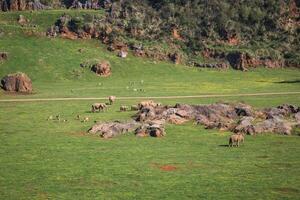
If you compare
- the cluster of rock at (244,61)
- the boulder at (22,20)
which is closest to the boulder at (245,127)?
the cluster of rock at (244,61)

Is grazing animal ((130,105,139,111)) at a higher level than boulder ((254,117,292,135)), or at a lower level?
lower

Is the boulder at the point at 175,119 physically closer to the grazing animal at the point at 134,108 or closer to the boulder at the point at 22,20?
the grazing animal at the point at 134,108

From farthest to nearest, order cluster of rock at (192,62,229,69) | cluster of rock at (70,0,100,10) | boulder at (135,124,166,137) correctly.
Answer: cluster of rock at (70,0,100,10) → cluster of rock at (192,62,229,69) → boulder at (135,124,166,137)

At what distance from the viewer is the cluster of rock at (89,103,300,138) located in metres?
45.4

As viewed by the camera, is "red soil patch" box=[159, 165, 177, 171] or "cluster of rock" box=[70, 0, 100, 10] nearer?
"red soil patch" box=[159, 165, 177, 171]

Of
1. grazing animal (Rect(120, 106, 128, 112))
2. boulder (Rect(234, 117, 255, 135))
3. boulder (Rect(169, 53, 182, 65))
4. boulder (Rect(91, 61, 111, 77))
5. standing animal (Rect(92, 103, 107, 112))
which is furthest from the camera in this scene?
boulder (Rect(169, 53, 182, 65))

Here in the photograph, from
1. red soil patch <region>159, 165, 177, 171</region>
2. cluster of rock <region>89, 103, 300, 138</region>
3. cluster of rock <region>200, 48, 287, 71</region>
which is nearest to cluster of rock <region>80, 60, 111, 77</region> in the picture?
cluster of rock <region>200, 48, 287, 71</region>

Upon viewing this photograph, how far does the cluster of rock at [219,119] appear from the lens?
149 ft

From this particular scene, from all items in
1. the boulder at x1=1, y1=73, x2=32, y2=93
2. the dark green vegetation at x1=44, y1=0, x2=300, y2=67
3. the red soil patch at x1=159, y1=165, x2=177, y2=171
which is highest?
the dark green vegetation at x1=44, y1=0, x2=300, y2=67

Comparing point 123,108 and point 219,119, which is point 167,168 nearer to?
point 219,119

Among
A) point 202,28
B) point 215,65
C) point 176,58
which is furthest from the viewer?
point 202,28

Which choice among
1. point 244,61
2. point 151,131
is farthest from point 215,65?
point 151,131

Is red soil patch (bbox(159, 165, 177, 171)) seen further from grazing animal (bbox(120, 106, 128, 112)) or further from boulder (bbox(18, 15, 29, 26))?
boulder (bbox(18, 15, 29, 26))

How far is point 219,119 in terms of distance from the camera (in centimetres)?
5122
